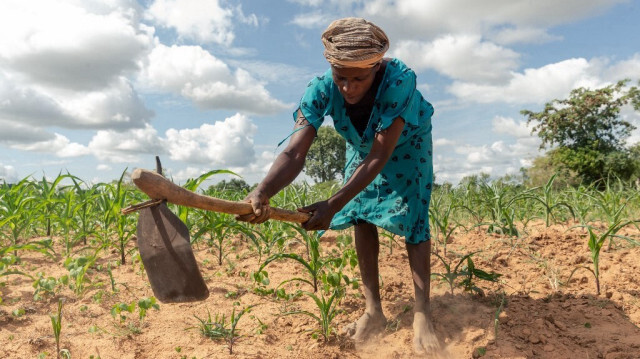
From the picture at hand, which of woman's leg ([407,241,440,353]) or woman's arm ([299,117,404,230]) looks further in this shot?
woman's leg ([407,241,440,353])

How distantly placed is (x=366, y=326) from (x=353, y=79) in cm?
134

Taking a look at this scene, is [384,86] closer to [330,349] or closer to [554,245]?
[330,349]

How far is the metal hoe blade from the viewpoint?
177cm

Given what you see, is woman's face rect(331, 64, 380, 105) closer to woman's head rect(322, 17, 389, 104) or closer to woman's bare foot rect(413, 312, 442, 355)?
woman's head rect(322, 17, 389, 104)

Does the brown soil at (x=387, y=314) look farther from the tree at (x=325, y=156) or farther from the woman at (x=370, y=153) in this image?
the tree at (x=325, y=156)

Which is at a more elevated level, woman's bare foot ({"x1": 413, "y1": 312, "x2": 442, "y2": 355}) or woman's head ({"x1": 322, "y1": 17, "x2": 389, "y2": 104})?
woman's head ({"x1": 322, "y1": 17, "x2": 389, "y2": 104})

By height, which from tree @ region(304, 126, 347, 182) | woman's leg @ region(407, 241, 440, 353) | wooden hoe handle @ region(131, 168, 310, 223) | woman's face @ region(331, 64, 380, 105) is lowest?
woman's leg @ region(407, 241, 440, 353)

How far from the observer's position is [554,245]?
371 centimetres

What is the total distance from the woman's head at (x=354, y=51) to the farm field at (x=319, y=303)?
1.09 m

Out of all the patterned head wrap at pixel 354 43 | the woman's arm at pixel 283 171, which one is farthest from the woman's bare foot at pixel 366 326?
the patterned head wrap at pixel 354 43

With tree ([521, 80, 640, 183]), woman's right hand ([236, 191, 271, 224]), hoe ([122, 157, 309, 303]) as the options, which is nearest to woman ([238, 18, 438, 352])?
woman's right hand ([236, 191, 271, 224])

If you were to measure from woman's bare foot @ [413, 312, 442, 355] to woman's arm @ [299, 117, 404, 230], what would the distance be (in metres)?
0.82

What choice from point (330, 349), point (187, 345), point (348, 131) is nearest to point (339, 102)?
point (348, 131)

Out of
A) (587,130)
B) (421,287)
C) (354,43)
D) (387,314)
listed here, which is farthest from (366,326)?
(587,130)
